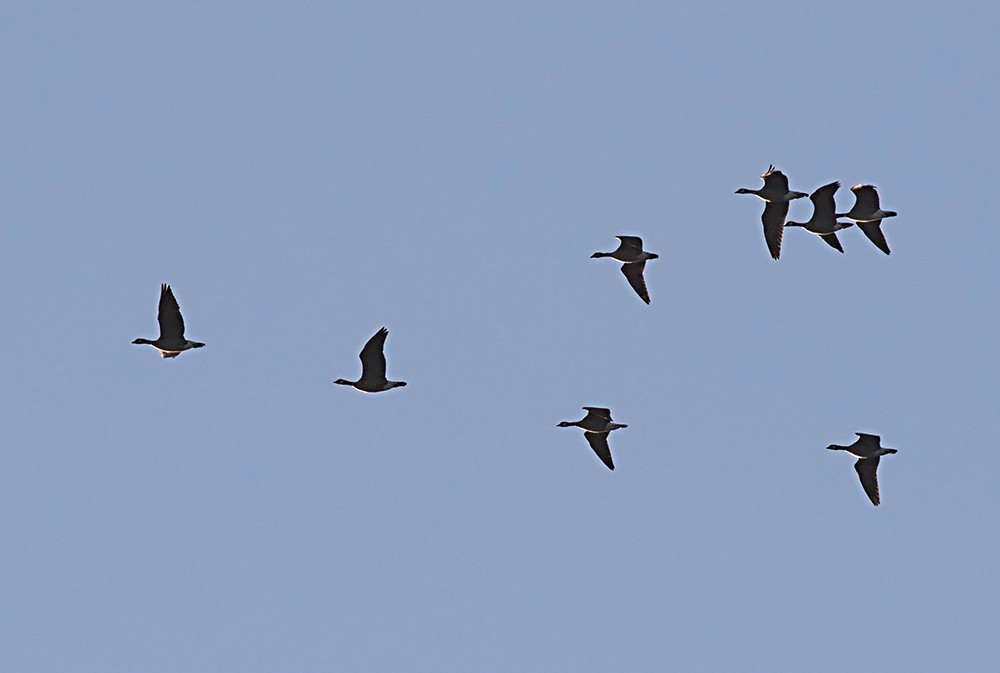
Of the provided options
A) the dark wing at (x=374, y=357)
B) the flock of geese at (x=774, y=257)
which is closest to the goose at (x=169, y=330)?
the flock of geese at (x=774, y=257)

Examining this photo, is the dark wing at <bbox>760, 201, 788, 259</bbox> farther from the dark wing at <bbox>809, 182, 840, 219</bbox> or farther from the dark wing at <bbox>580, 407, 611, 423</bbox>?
the dark wing at <bbox>580, 407, 611, 423</bbox>

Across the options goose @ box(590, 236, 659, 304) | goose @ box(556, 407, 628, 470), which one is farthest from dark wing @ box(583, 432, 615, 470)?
goose @ box(590, 236, 659, 304)

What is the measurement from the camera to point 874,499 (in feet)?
181

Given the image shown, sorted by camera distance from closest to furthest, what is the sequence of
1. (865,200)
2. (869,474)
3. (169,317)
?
(169,317), (865,200), (869,474)

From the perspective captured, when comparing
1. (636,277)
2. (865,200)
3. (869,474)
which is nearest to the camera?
(865,200)

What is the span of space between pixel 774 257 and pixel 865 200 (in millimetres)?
2308

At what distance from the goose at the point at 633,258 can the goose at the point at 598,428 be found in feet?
8.60

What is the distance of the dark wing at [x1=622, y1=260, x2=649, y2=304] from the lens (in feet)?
184

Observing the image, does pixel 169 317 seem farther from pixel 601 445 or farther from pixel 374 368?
pixel 601 445

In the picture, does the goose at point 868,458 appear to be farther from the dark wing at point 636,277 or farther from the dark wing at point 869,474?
the dark wing at point 636,277

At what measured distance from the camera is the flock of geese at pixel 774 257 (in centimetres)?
5241

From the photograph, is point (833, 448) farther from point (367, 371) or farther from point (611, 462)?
point (367, 371)

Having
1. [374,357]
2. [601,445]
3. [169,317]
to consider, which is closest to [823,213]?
[601,445]

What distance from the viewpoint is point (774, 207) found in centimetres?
5409
